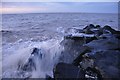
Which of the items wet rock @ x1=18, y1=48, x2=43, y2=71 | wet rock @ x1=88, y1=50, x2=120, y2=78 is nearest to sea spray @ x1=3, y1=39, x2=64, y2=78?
wet rock @ x1=18, y1=48, x2=43, y2=71

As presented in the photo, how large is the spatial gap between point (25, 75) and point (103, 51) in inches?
102

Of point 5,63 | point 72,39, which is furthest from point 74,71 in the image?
point 5,63

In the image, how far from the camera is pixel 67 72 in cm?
451

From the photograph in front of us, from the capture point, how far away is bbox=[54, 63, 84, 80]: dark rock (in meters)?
4.47

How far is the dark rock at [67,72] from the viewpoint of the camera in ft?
14.7

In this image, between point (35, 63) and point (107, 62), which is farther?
point (35, 63)

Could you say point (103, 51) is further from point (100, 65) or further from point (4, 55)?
point (4, 55)

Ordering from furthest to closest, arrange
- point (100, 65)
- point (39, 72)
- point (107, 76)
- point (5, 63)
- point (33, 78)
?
point (5, 63) < point (39, 72) < point (33, 78) < point (100, 65) < point (107, 76)

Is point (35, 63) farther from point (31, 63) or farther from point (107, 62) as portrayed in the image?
point (107, 62)

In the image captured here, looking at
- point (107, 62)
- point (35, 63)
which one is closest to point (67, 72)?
point (107, 62)

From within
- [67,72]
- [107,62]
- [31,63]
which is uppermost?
[107,62]

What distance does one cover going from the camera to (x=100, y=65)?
4.45 meters

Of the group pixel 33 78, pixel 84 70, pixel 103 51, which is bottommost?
pixel 33 78

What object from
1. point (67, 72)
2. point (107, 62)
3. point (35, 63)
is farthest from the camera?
point (35, 63)
